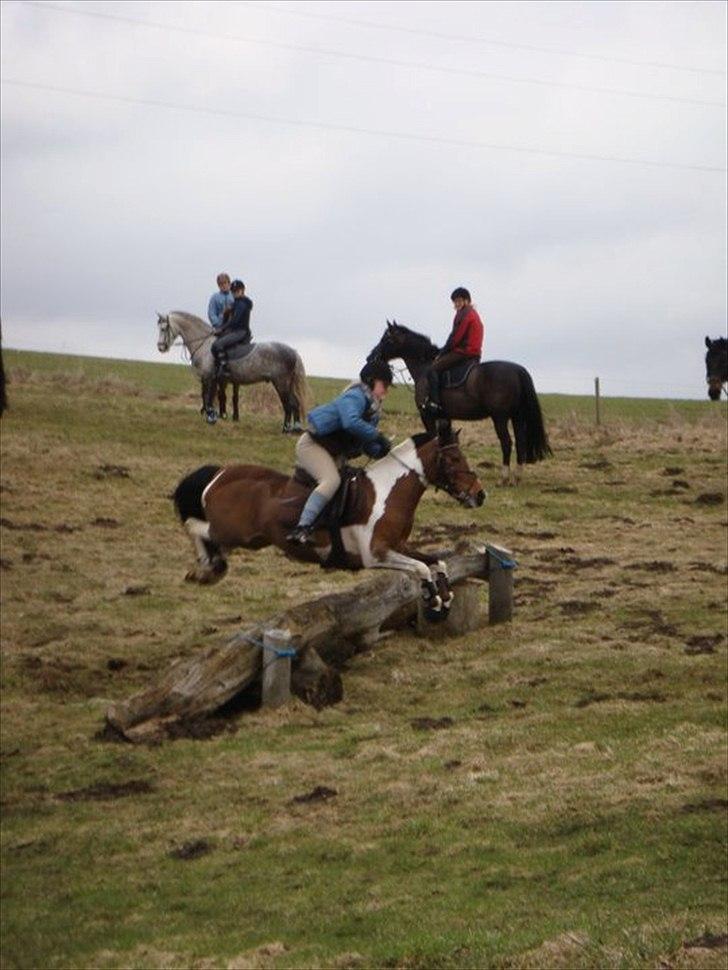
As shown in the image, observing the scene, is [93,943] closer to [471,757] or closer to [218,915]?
[218,915]

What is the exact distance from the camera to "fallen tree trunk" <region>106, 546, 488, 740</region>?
23328 millimetres

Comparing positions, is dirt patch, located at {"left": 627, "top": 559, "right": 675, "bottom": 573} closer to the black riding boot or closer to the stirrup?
the black riding boot

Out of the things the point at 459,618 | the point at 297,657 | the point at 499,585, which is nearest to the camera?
the point at 297,657

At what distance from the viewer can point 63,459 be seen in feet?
126

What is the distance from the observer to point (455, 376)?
3070 cm

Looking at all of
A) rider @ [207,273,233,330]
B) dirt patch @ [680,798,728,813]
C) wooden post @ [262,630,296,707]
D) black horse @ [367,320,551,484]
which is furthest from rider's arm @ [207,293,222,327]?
dirt patch @ [680,798,728,813]

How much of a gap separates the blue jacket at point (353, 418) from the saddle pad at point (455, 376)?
→ 41.5 feet

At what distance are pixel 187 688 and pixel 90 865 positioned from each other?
4.11 metres

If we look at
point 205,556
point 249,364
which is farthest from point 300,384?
point 205,556

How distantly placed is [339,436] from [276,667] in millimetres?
6304

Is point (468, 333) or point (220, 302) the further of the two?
point (220, 302)

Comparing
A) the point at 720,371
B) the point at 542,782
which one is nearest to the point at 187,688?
the point at 542,782

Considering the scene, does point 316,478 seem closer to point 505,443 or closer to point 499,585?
point 499,585

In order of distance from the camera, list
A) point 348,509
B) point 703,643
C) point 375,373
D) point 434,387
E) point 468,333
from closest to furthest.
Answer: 1. point 375,373
2. point 348,509
3. point 468,333
4. point 703,643
5. point 434,387
